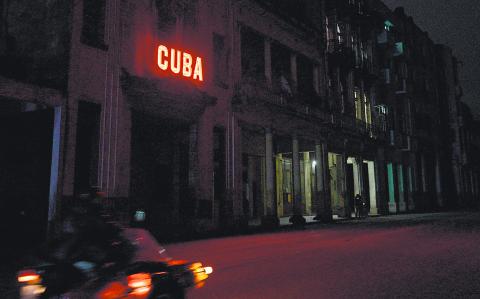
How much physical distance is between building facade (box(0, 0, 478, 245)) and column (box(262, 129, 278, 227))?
56mm

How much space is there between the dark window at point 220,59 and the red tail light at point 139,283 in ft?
54.8

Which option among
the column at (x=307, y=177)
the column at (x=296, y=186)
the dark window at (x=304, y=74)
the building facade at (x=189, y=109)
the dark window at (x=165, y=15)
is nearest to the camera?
the building facade at (x=189, y=109)

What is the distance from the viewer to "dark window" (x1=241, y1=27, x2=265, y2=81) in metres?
23.8

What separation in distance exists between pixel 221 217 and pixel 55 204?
8.27m

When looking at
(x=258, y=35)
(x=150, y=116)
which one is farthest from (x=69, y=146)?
(x=258, y=35)

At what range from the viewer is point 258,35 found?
23.5 metres

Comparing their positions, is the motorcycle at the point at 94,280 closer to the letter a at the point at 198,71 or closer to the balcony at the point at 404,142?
the letter a at the point at 198,71

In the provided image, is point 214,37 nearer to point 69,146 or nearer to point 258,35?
point 258,35

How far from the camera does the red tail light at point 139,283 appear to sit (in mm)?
3959

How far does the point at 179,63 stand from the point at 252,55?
8.11 meters

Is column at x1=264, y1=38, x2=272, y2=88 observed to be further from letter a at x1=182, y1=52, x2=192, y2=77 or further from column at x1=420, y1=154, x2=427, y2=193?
column at x1=420, y1=154, x2=427, y2=193

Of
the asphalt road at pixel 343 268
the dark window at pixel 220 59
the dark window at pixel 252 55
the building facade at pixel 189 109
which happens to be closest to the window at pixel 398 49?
the building facade at pixel 189 109

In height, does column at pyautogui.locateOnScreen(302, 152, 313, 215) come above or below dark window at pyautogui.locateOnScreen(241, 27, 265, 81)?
below

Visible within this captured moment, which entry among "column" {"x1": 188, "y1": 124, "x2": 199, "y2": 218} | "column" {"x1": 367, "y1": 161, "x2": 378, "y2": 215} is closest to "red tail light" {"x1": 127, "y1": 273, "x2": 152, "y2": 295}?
"column" {"x1": 188, "y1": 124, "x2": 199, "y2": 218}
